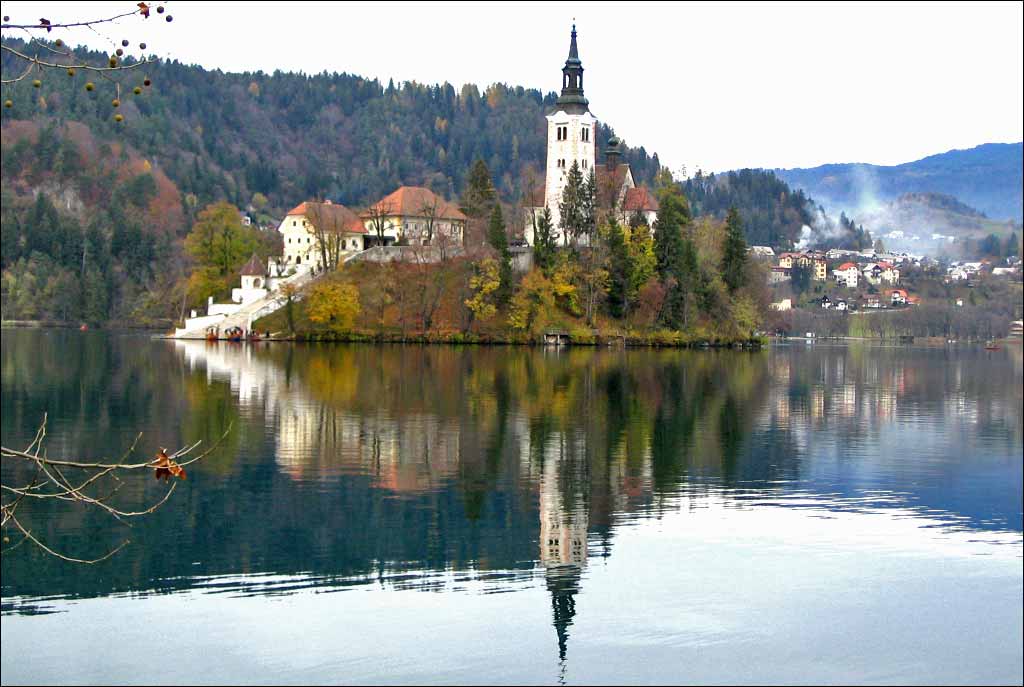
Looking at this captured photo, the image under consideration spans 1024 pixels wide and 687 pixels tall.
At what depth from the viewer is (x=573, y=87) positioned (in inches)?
3548

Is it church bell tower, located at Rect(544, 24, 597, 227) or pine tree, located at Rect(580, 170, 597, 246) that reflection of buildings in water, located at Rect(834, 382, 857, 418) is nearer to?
pine tree, located at Rect(580, 170, 597, 246)

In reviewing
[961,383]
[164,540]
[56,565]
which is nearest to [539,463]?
[164,540]

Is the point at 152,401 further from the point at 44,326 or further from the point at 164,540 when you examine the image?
the point at 44,326

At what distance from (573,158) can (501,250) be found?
11.3 metres

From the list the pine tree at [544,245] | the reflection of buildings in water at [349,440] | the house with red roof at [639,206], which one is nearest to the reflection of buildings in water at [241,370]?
the reflection of buildings in water at [349,440]

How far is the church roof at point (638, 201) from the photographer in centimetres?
8956

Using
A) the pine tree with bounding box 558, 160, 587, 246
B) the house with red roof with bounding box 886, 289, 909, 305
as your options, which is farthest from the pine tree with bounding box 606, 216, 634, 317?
the house with red roof with bounding box 886, 289, 909, 305

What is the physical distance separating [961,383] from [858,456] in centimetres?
3189

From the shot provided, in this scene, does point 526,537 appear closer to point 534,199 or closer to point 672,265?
point 672,265

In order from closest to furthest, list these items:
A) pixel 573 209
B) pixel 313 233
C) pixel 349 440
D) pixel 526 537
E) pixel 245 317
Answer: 1. pixel 526 537
2. pixel 349 440
3. pixel 573 209
4. pixel 245 317
5. pixel 313 233

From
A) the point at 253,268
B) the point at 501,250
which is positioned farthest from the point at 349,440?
the point at 253,268

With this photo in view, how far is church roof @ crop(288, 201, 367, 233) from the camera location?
91562 millimetres

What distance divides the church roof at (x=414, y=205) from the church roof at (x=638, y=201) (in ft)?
42.6

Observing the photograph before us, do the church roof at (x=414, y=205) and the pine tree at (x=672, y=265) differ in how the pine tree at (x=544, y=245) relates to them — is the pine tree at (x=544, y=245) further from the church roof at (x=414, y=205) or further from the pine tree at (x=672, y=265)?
the church roof at (x=414, y=205)
